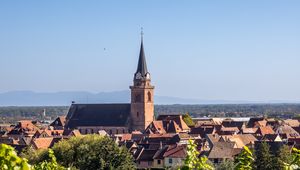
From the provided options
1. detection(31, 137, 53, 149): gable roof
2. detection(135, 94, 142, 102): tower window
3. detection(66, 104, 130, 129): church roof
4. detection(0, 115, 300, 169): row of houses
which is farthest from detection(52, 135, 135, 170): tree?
detection(66, 104, 130, 129): church roof

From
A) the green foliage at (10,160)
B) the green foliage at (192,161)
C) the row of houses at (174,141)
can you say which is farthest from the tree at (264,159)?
the green foliage at (10,160)

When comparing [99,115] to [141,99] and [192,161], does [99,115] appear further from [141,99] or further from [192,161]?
[192,161]

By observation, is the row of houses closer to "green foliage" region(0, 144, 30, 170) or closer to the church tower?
the church tower

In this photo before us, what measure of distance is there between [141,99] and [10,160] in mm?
96612

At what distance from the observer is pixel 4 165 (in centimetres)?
690

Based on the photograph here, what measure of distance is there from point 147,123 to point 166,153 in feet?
138

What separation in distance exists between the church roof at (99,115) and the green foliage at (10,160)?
96.2 metres

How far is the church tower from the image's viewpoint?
10262 centimetres

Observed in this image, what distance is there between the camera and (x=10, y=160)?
22.6 ft

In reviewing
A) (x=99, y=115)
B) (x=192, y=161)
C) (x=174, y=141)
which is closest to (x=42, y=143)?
(x=174, y=141)

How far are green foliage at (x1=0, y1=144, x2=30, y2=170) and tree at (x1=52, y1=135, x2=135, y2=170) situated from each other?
39.5m

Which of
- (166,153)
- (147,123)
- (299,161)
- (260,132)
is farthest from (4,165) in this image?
(147,123)

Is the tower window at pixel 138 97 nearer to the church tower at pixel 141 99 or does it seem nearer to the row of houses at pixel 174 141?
the church tower at pixel 141 99

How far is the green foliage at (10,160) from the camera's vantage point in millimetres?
6754
